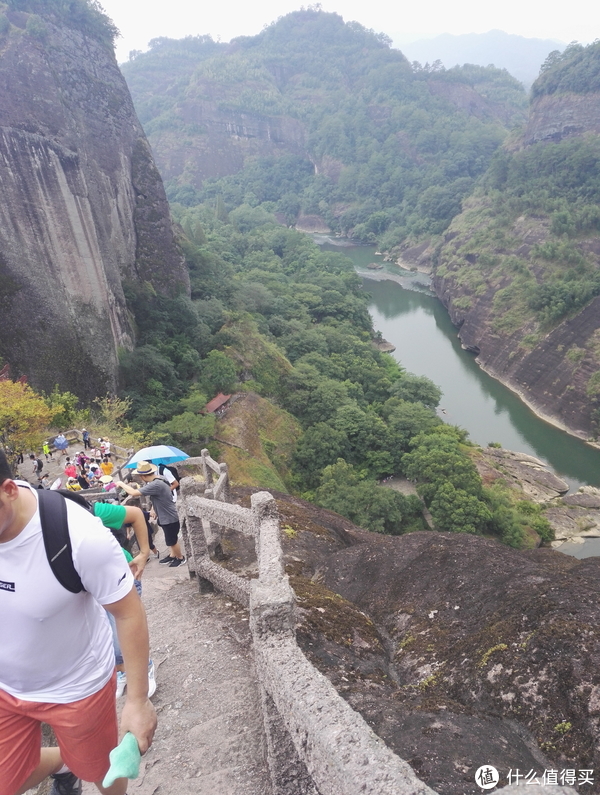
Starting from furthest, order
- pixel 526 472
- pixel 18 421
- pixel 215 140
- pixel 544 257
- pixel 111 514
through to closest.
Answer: pixel 215 140 < pixel 544 257 < pixel 526 472 < pixel 18 421 < pixel 111 514

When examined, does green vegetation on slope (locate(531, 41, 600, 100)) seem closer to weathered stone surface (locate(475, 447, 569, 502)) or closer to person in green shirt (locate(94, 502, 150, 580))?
weathered stone surface (locate(475, 447, 569, 502))

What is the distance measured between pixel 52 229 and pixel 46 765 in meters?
24.1

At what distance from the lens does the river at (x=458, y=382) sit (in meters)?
34.8

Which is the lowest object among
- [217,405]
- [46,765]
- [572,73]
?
[217,405]

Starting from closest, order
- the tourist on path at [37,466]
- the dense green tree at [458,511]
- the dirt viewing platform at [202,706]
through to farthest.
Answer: the dirt viewing platform at [202,706] < the tourist on path at [37,466] < the dense green tree at [458,511]

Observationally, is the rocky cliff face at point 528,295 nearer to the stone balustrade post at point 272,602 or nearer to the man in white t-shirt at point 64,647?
the stone balustrade post at point 272,602

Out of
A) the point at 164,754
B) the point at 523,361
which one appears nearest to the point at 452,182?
the point at 523,361

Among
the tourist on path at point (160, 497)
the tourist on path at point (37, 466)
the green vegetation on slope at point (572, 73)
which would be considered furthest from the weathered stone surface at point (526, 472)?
the green vegetation on slope at point (572, 73)

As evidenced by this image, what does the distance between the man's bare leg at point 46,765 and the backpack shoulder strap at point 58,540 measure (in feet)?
5.20

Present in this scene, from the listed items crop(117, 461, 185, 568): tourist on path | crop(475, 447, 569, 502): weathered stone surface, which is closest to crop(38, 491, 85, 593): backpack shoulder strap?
crop(117, 461, 185, 568): tourist on path

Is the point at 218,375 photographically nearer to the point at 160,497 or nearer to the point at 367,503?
the point at 367,503

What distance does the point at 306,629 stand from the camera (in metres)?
5.25

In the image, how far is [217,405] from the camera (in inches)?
1062

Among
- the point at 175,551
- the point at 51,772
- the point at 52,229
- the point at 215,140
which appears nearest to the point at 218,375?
the point at 52,229
